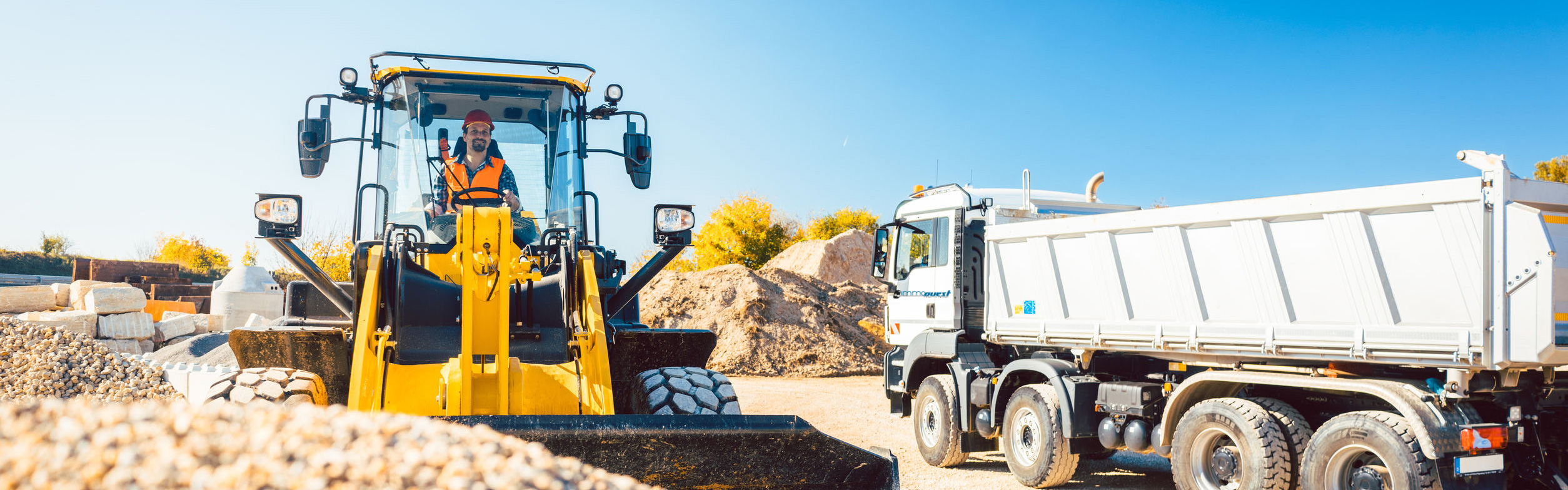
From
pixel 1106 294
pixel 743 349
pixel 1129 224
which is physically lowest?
pixel 743 349

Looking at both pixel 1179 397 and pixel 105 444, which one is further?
pixel 1179 397

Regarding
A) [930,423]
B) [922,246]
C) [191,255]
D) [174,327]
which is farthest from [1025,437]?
[191,255]

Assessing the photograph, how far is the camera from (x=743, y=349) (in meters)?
18.5

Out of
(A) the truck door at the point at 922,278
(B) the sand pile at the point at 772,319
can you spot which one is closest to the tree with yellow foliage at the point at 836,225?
(B) the sand pile at the point at 772,319

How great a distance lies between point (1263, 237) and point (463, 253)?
15.4 ft

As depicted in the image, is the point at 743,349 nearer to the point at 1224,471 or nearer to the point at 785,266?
the point at 1224,471

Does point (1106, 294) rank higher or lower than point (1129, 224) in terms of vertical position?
lower

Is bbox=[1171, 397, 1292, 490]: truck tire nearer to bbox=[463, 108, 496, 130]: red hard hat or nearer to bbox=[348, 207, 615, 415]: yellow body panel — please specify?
bbox=[348, 207, 615, 415]: yellow body panel

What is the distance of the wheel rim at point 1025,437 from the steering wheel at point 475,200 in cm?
436

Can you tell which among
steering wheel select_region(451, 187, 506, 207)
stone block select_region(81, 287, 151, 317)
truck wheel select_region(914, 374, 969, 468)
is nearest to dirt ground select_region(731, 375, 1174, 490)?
truck wheel select_region(914, 374, 969, 468)

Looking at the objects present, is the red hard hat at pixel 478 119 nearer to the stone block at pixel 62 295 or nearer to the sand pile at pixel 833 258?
the stone block at pixel 62 295

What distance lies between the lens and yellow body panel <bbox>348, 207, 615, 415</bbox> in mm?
4551

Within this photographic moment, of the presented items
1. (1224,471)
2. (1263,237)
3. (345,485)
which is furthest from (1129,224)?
(345,485)

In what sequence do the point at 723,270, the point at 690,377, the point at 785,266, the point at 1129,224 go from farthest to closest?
the point at 785,266 → the point at 723,270 → the point at 1129,224 → the point at 690,377
